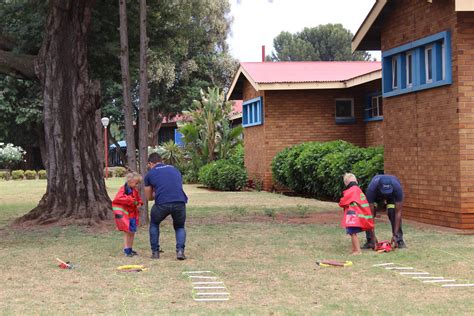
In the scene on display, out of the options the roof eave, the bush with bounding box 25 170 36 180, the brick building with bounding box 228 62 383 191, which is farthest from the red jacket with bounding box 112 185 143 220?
the bush with bounding box 25 170 36 180

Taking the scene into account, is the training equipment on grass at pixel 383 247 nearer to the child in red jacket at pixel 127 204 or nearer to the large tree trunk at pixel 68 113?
the child in red jacket at pixel 127 204

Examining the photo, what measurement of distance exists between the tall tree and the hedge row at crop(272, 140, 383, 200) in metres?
54.8

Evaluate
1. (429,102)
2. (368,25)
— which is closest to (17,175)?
(368,25)

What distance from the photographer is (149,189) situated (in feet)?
37.9

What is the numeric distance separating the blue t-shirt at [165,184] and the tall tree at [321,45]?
70.3 meters

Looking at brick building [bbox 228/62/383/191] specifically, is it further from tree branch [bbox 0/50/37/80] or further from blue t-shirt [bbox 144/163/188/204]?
blue t-shirt [bbox 144/163/188/204]

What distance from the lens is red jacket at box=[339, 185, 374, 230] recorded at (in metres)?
11.6

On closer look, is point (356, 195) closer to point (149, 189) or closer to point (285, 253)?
point (285, 253)

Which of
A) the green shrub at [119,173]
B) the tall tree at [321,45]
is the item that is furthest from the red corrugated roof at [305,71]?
the tall tree at [321,45]

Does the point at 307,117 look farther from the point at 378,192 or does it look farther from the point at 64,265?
the point at 64,265

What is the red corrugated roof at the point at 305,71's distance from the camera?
1110 inches

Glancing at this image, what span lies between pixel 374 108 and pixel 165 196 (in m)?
17.1

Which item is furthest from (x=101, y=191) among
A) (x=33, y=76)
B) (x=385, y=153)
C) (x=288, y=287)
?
(x=288, y=287)

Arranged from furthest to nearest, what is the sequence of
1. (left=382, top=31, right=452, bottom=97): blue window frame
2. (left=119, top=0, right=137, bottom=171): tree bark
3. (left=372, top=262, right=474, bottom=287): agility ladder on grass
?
(left=119, top=0, right=137, bottom=171): tree bark < (left=382, top=31, right=452, bottom=97): blue window frame < (left=372, top=262, right=474, bottom=287): agility ladder on grass
